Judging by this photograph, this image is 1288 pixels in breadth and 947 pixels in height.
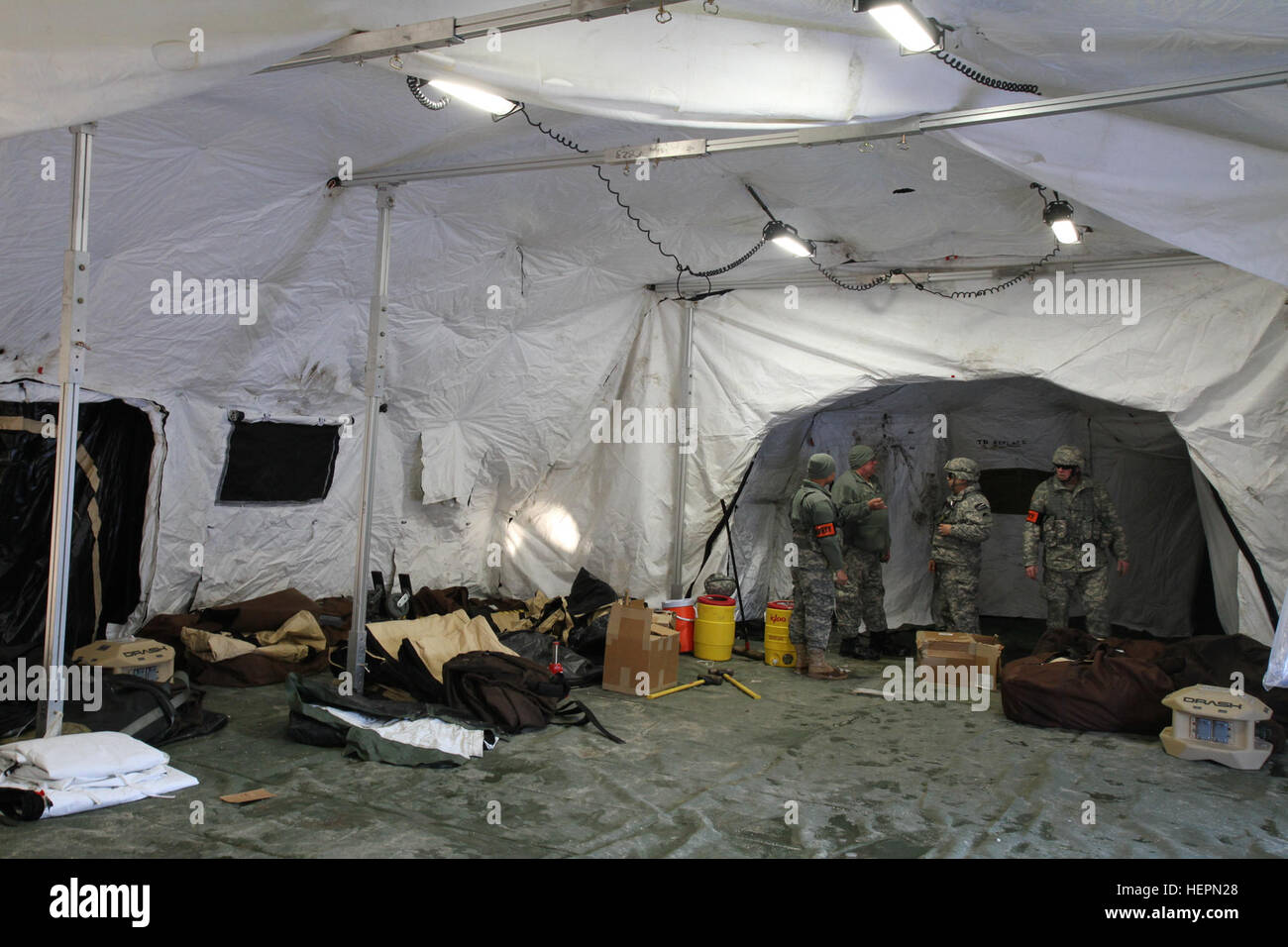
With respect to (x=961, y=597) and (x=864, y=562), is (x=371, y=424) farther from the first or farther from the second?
(x=961, y=597)

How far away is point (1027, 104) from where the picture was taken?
171 inches

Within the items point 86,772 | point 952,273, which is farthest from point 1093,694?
point 86,772

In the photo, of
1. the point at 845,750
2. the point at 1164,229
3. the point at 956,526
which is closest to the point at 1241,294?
the point at 1164,229

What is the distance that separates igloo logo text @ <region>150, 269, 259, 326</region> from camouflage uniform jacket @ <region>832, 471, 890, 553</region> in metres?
4.76

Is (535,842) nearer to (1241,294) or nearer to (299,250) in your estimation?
(299,250)

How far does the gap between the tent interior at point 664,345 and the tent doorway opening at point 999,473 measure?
44mm

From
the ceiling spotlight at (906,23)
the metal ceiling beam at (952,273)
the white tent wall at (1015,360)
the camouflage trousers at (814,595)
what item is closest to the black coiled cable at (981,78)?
the ceiling spotlight at (906,23)

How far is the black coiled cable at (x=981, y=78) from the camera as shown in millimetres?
4488

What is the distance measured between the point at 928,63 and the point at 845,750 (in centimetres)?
362

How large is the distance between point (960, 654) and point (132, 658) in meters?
5.49

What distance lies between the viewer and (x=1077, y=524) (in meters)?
7.80

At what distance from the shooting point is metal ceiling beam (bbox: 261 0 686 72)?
3740 mm

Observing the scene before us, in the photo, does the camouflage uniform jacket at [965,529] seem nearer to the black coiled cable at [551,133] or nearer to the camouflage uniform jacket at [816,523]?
the camouflage uniform jacket at [816,523]

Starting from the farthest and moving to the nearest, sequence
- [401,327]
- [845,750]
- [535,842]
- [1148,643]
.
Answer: [401,327] → [1148,643] → [845,750] → [535,842]
